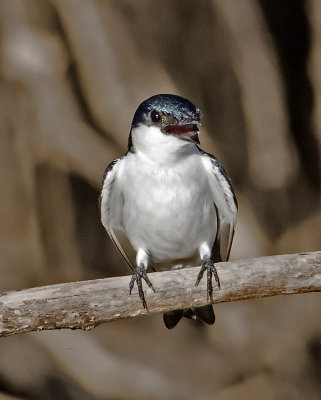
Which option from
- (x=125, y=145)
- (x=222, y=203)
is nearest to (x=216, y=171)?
(x=222, y=203)

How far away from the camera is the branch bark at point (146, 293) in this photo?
1397 mm

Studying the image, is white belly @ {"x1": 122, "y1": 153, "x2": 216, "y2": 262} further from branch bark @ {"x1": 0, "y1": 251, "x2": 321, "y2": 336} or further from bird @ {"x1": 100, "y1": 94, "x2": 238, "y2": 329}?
branch bark @ {"x1": 0, "y1": 251, "x2": 321, "y2": 336}

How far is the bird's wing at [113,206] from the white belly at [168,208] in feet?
0.12

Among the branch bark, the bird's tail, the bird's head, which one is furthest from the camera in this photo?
the bird's tail

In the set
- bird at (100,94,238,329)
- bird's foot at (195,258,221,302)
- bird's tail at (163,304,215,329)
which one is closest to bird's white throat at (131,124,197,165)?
bird at (100,94,238,329)

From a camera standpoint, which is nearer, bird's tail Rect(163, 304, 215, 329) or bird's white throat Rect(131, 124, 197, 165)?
bird's white throat Rect(131, 124, 197, 165)

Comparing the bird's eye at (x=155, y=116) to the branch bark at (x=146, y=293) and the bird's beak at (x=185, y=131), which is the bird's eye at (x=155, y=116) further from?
the branch bark at (x=146, y=293)

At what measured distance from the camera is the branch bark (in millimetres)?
1397

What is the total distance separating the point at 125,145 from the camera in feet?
8.09

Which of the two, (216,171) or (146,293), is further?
(216,171)

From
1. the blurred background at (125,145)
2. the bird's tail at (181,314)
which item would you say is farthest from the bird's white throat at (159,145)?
the blurred background at (125,145)

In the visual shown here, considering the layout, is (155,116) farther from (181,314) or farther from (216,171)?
(181,314)

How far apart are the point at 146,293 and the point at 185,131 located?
369 millimetres

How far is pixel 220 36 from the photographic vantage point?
2432mm
